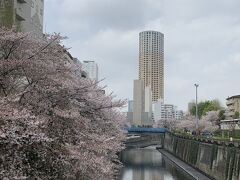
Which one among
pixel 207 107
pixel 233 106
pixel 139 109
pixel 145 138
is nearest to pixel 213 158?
pixel 207 107

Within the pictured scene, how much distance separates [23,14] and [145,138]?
116653 millimetres

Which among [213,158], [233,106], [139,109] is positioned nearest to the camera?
[213,158]

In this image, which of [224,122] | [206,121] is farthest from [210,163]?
[206,121]

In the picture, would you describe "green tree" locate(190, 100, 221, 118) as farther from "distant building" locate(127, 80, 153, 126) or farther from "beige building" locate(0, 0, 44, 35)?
"beige building" locate(0, 0, 44, 35)

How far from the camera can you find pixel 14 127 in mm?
11969

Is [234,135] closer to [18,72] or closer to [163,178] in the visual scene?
[163,178]

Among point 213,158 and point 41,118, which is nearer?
point 41,118

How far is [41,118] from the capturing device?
1420 cm

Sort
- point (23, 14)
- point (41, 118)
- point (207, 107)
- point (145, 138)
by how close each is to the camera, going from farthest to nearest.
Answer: point (145, 138) < point (207, 107) < point (23, 14) < point (41, 118)

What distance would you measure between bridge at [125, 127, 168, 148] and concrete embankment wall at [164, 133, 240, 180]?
36.0 meters

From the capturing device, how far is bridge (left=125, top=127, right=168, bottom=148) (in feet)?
383

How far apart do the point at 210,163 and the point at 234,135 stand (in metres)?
27.2

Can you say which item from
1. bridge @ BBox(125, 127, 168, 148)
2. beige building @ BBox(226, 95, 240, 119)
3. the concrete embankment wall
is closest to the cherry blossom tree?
the concrete embankment wall

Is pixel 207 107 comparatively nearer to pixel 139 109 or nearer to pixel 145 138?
pixel 145 138
